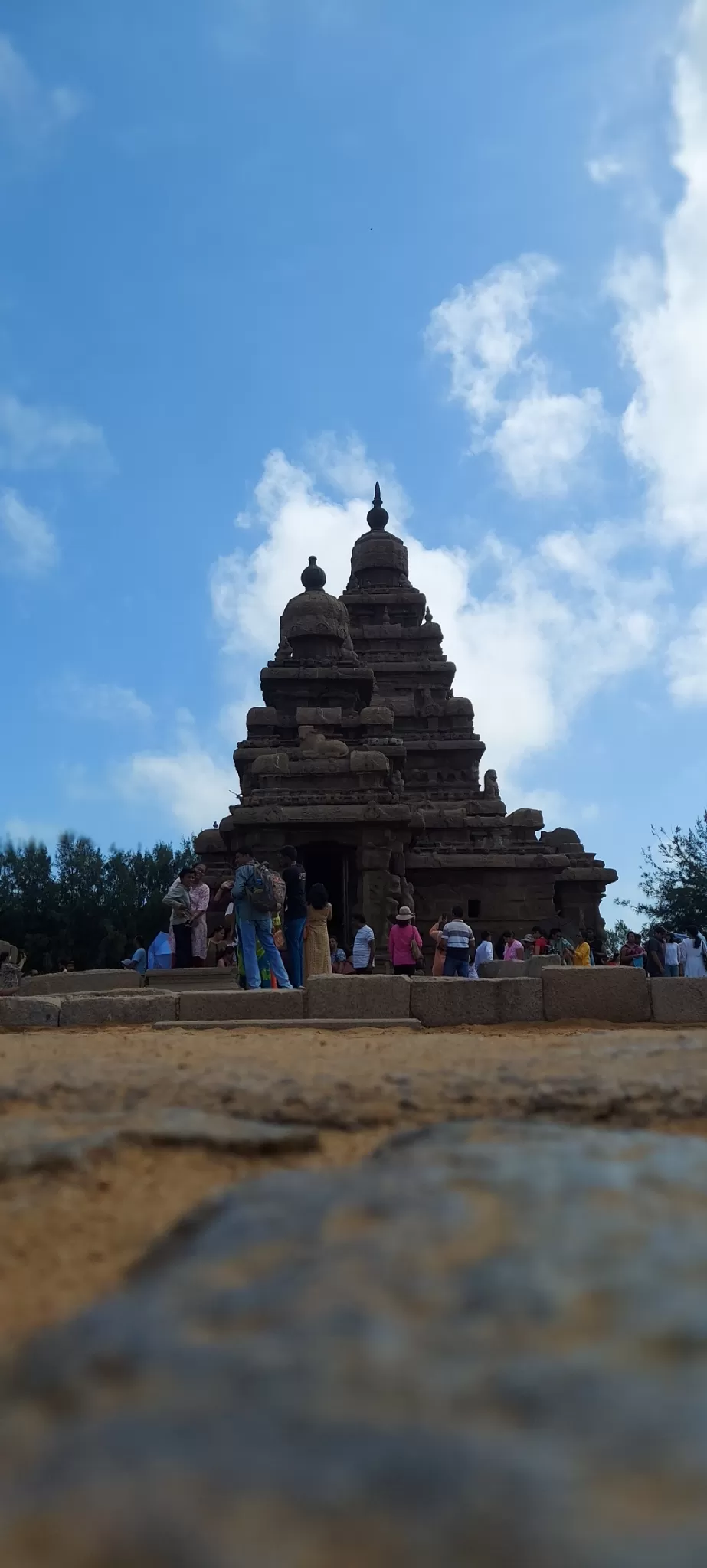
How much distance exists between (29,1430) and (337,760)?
20.3 m

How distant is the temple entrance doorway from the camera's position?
2108cm

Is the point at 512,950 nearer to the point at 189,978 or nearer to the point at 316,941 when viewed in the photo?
the point at 189,978

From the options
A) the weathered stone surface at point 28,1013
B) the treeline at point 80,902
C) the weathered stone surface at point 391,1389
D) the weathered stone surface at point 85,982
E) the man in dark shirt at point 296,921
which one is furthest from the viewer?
the treeline at point 80,902

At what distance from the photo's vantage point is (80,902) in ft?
136

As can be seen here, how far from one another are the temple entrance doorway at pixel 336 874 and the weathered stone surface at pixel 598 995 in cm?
1032

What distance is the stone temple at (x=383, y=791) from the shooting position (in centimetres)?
2034

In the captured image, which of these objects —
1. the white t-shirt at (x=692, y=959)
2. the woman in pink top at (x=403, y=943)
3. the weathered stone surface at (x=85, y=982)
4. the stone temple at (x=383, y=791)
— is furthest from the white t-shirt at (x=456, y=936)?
the stone temple at (x=383, y=791)

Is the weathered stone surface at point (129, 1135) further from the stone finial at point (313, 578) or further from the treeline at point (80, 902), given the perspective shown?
the treeline at point (80, 902)

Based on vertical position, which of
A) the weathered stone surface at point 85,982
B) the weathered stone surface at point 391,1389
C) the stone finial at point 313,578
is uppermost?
the stone finial at point 313,578

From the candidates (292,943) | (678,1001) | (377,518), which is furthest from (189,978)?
(377,518)

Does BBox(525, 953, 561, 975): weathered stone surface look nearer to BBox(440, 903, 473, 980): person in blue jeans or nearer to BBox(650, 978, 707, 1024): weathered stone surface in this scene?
BBox(440, 903, 473, 980): person in blue jeans

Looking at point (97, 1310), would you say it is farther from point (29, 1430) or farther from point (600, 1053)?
point (600, 1053)

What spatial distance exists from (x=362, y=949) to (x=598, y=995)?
19.5 feet

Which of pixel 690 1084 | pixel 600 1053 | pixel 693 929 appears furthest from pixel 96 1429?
pixel 693 929
